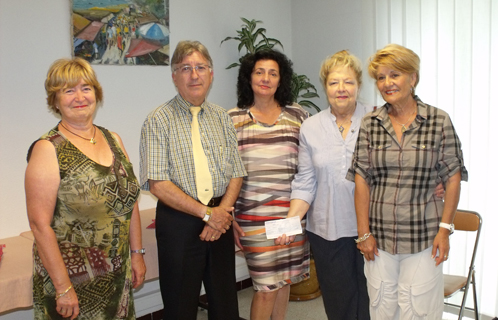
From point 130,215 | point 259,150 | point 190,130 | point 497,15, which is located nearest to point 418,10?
point 497,15

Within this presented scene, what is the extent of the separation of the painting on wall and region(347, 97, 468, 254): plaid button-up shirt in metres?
2.07

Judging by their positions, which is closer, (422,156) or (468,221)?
(422,156)

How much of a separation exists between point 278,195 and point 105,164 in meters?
0.95

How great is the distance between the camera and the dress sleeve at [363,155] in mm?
1997

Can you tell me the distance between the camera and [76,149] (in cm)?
179

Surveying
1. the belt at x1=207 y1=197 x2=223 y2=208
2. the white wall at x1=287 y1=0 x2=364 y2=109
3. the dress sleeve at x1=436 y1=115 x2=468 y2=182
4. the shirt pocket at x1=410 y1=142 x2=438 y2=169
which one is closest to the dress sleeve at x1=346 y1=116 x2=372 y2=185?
the shirt pocket at x1=410 y1=142 x2=438 y2=169

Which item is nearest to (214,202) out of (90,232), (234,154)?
(234,154)

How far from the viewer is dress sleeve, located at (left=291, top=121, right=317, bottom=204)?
2301mm

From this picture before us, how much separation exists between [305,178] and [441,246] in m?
0.73

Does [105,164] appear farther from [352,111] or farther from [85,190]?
[352,111]

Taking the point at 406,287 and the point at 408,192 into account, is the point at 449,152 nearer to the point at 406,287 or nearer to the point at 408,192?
the point at 408,192

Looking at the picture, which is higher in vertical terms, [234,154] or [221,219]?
[234,154]

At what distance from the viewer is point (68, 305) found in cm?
176

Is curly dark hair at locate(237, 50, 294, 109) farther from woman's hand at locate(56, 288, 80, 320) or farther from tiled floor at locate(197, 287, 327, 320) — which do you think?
tiled floor at locate(197, 287, 327, 320)
